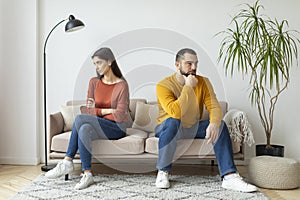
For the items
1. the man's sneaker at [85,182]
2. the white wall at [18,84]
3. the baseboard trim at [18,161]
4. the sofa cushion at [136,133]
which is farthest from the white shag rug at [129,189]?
the white wall at [18,84]

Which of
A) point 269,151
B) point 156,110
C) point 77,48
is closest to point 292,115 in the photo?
point 269,151

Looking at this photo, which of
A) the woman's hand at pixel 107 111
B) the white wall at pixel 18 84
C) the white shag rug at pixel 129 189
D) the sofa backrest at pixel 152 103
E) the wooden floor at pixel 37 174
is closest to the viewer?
the white shag rug at pixel 129 189

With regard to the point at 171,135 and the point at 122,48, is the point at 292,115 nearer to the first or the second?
the point at 171,135

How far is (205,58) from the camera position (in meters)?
4.32

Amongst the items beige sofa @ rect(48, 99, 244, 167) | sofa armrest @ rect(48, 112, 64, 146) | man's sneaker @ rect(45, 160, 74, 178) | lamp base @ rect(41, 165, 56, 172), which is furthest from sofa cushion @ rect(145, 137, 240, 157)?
lamp base @ rect(41, 165, 56, 172)

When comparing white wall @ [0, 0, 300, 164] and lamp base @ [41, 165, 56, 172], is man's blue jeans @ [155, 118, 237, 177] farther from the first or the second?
lamp base @ [41, 165, 56, 172]

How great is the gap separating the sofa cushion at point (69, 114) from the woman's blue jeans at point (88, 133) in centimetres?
44

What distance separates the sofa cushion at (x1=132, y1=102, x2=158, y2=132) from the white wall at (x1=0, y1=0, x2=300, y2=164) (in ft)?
1.30

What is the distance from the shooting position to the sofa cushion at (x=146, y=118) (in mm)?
3945

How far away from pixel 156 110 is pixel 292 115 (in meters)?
1.36

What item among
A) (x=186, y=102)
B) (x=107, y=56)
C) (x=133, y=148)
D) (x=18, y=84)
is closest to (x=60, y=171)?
(x=133, y=148)

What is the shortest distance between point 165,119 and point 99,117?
551 millimetres

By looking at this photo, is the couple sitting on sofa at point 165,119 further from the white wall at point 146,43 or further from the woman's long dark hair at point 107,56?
the white wall at point 146,43

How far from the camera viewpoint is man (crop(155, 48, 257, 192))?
11.0 ft
